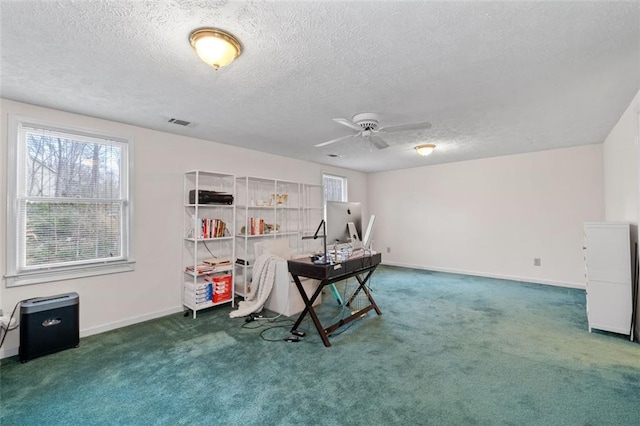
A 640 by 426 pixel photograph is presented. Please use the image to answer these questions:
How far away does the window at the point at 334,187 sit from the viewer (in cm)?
637

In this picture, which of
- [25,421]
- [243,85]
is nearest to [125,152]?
[243,85]

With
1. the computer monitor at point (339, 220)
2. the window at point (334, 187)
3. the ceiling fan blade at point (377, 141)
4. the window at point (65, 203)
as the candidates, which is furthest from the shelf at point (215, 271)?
the window at point (334, 187)

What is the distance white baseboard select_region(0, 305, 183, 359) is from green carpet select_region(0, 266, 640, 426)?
0.36 feet

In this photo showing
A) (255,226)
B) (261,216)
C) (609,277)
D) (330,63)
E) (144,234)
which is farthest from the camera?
(261,216)

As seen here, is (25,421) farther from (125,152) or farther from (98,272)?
(125,152)

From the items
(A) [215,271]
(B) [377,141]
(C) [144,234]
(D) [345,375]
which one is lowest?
(D) [345,375]

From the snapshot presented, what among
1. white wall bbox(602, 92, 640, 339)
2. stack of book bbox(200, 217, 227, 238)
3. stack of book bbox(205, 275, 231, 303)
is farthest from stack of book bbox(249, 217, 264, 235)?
white wall bbox(602, 92, 640, 339)

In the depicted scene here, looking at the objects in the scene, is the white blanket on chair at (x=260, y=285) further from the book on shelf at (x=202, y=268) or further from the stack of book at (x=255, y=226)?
the stack of book at (x=255, y=226)

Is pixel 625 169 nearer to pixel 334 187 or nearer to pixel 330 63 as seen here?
pixel 330 63

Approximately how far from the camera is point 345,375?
2.28m

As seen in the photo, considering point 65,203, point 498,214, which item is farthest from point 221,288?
point 498,214

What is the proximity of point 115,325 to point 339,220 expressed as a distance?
9.40 ft

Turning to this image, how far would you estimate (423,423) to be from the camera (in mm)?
1748

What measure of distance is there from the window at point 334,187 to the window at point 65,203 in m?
→ 3.85
